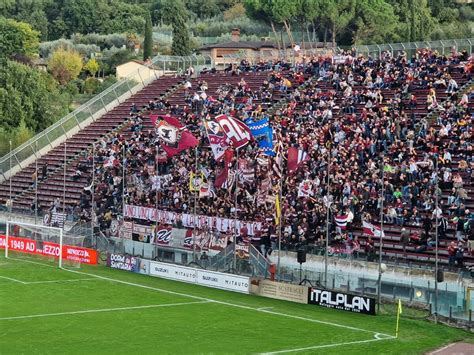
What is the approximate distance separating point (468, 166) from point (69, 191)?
3271 centimetres

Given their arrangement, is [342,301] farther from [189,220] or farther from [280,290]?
[189,220]

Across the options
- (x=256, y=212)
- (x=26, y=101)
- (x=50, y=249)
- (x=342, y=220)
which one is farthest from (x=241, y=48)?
(x=342, y=220)

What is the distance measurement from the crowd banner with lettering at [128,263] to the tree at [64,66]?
86.1 metres

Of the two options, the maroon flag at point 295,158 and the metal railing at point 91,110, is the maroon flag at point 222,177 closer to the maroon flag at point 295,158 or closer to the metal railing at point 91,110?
the maroon flag at point 295,158

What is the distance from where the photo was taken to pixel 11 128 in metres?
103

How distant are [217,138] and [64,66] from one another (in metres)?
88.5

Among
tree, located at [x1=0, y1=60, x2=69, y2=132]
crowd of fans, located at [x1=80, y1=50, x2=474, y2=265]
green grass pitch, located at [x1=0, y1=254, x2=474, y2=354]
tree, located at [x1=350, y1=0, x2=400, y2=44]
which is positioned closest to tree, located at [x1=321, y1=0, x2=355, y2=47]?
tree, located at [x1=350, y1=0, x2=400, y2=44]

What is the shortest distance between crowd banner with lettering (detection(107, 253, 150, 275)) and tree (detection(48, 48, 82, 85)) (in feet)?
282

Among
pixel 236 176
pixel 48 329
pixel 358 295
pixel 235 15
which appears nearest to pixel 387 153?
pixel 236 176

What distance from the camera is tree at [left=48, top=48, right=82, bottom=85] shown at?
140625 millimetres

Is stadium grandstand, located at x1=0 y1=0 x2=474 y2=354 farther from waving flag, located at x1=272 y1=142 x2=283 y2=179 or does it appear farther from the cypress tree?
the cypress tree

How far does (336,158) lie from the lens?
58125 mm

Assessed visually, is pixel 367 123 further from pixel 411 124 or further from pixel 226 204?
pixel 226 204

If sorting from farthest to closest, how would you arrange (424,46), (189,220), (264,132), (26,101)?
(26,101), (424,46), (189,220), (264,132)
